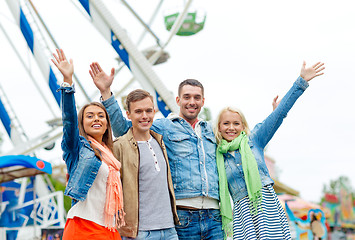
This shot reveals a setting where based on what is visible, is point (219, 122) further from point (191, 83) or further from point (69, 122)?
point (69, 122)

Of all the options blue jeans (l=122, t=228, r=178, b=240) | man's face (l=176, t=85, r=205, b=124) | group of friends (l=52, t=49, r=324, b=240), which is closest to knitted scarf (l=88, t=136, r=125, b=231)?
group of friends (l=52, t=49, r=324, b=240)

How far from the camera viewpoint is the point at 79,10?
23.6ft

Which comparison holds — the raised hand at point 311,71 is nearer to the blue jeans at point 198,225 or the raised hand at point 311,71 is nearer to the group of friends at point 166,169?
the group of friends at point 166,169

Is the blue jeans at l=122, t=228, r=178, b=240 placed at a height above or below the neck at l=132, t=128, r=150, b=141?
below

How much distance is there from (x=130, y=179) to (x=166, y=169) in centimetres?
28

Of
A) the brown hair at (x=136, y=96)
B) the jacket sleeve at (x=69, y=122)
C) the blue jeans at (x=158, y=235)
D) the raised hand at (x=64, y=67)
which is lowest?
the blue jeans at (x=158, y=235)

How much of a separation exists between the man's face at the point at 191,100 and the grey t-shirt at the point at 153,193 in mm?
481

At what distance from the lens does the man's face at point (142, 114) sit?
9.95ft

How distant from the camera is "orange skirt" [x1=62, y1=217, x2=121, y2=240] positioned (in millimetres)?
2572

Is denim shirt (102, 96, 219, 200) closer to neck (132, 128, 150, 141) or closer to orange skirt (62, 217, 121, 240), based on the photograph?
neck (132, 128, 150, 141)

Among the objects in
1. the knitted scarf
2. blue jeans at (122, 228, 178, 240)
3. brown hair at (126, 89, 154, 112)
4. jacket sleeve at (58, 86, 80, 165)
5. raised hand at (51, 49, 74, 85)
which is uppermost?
raised hand at (51, 49, 74, 85)

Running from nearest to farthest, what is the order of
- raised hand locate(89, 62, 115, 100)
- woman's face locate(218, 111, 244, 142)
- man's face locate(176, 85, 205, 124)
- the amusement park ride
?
raised hand locate(89, 62, 115, 100), man's face locate(176, 85, 205, 124), woman's face locate(218, 111, 244, 142), the amusement park ride

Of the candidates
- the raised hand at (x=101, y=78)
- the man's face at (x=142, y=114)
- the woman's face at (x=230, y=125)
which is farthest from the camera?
the woman's face at (x=230, y=125)

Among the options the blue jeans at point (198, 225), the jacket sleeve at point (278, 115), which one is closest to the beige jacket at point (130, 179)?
the blue jeans at point (198, 225)
